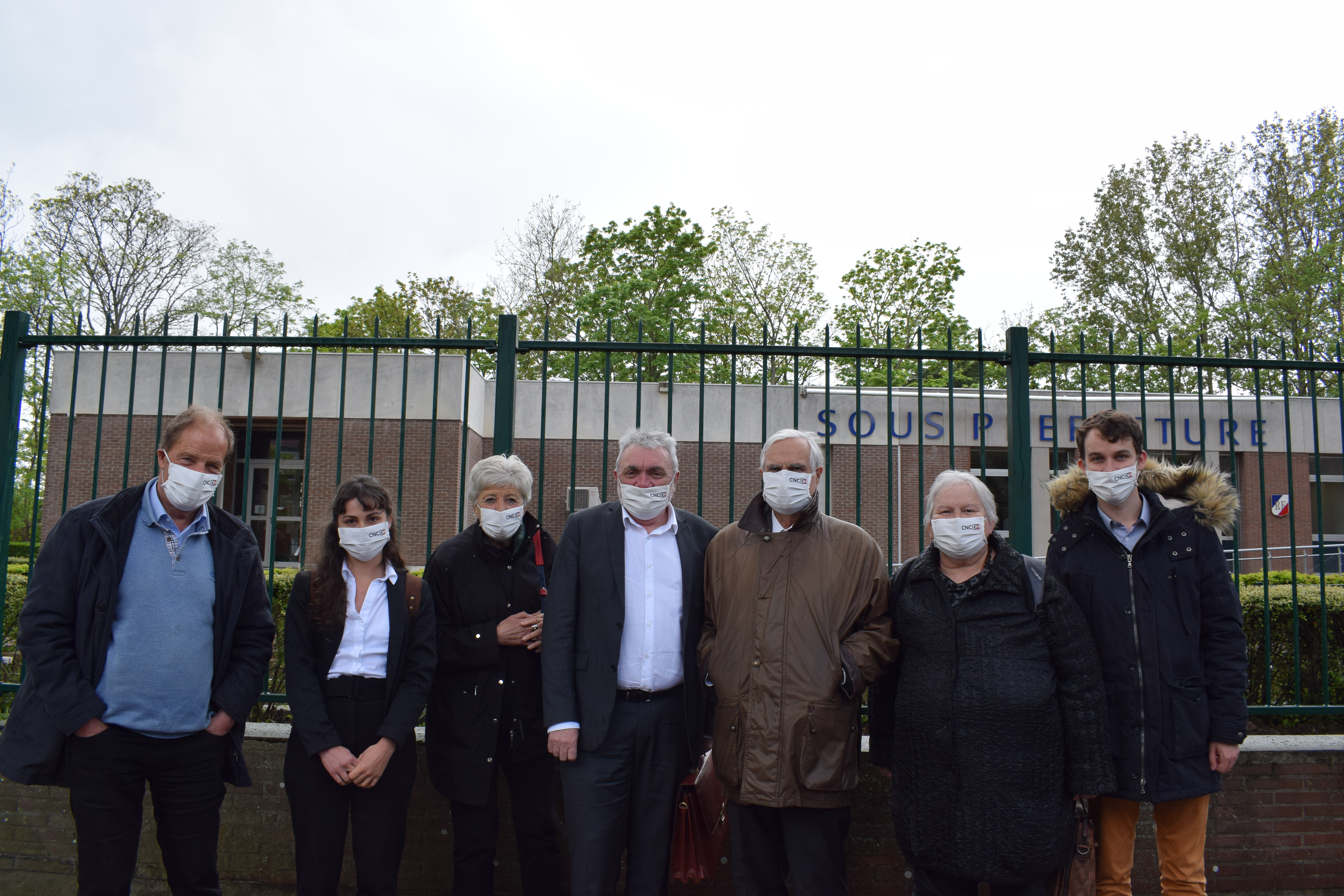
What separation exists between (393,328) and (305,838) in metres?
26.9

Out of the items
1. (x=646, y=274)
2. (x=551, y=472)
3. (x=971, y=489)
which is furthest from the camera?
(x=646, y=274)

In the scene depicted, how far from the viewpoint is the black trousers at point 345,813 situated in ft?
9.54

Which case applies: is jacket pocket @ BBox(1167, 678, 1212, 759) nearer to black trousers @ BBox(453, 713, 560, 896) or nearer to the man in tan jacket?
the man in tan jacket

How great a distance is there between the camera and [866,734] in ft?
14.2

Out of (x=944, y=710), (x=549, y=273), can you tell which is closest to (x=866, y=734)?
(x=944, y=710)

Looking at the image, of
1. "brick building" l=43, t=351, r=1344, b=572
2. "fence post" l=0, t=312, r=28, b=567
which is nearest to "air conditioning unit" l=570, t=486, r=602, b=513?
"brick building" l=43, t=351, r=1344, b=572

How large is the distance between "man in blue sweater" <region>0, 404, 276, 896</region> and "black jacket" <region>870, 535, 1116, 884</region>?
2346mm

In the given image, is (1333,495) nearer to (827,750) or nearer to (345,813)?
(827,750)

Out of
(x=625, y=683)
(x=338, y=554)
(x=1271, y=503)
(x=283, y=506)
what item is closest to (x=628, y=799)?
(x=625, y=683)

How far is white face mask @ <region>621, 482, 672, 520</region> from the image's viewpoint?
3107mm

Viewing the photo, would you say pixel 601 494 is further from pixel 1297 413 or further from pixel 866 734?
pixel 1297 413

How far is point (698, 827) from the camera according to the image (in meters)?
3.08

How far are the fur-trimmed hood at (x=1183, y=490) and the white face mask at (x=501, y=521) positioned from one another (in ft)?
6.58

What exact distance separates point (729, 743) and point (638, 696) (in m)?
0.37
